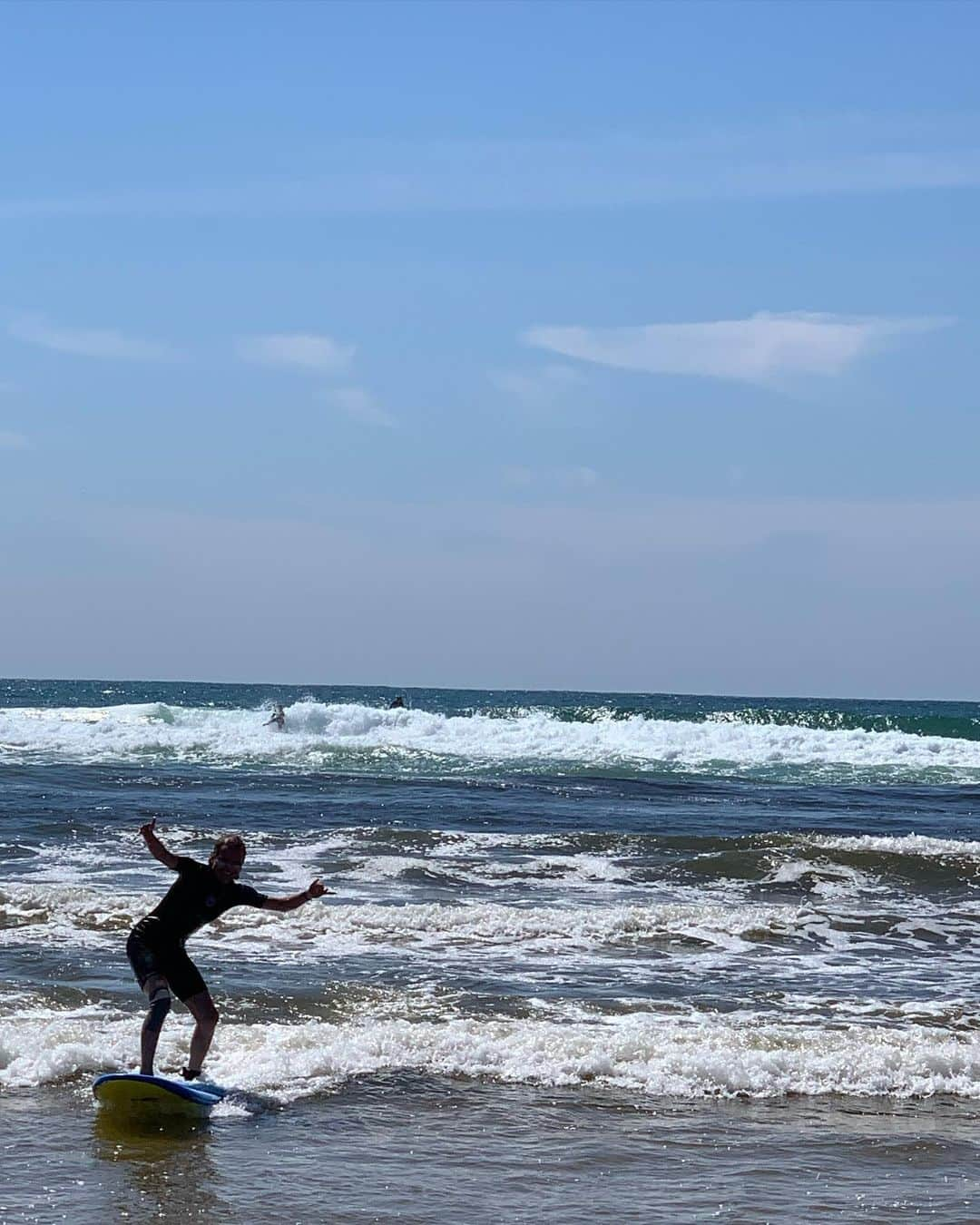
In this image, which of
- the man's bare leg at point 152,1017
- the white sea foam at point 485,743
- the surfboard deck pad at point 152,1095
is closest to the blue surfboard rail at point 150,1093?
the surfboard deck pad at point 152,1095

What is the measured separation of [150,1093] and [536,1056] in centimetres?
277

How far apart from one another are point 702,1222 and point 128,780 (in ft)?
80.1

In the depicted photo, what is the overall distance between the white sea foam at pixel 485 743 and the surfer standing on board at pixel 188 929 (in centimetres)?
2639

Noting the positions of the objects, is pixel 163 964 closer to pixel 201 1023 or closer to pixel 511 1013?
pixel 201 1023

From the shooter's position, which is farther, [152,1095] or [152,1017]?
[152,1017]

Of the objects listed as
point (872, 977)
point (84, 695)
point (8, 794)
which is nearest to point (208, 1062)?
point (872, 977)

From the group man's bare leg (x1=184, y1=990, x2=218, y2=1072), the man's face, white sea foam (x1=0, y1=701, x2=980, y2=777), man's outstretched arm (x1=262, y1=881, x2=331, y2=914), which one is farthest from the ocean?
white sea foam (x1=0, y1=701, x2=980, y2=777)

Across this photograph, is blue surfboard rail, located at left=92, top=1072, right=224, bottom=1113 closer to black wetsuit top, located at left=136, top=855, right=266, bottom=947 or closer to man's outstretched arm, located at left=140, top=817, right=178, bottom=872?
black wetsuit top, located at left=136, top=855, right=266, bottom=947

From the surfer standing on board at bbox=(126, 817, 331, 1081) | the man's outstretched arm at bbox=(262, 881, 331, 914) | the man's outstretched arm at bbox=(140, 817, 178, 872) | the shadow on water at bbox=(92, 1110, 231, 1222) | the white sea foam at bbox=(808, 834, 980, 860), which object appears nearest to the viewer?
the shadow on water at bbox=(92, 1110, 231, 1222)

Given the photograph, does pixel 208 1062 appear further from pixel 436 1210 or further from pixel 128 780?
pixel 128 780

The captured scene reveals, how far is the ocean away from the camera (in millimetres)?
7496

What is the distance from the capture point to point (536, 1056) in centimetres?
984

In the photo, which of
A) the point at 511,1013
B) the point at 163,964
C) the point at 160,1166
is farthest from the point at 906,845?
the point at 160,1166

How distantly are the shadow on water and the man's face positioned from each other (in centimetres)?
152
